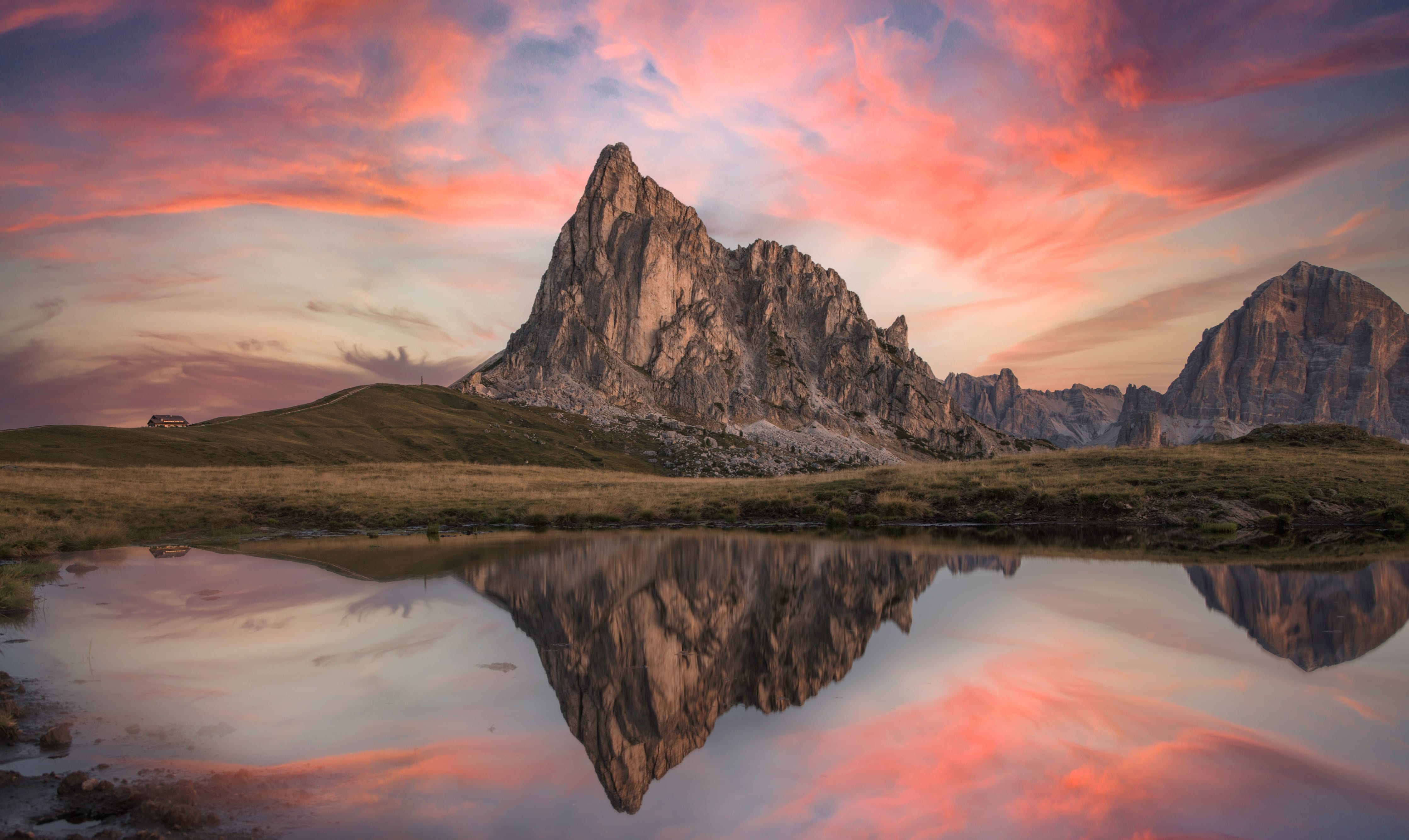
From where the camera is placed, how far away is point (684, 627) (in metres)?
13.9

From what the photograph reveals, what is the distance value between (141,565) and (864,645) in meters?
24.4

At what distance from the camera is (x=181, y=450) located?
3287 inches

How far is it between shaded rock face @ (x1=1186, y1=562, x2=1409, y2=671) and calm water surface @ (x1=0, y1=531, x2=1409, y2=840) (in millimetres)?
100

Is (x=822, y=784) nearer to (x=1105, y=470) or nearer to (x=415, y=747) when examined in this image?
(x=415, y=747)

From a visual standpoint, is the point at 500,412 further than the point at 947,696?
Yes

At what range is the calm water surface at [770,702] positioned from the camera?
6578 mm

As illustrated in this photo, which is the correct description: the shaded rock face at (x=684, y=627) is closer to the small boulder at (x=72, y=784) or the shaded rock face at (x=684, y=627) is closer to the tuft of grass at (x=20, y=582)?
the small boulder at (x=72, y=784)

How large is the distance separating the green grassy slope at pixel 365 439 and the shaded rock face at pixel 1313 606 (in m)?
87.0

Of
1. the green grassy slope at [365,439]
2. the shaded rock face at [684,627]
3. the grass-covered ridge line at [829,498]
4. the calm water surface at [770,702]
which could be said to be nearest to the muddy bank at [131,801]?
the calm water surface at [770,702]

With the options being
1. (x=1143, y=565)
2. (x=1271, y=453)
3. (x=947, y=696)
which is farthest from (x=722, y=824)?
(x=1271, y=453)

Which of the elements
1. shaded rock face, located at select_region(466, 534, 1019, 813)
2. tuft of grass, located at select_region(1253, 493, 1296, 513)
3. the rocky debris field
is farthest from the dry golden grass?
the rocky debris field

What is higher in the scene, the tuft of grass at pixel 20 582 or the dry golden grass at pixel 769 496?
the dry golden grass at pixel 769 496

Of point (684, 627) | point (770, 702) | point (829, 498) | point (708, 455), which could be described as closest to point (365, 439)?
point (708, 455)

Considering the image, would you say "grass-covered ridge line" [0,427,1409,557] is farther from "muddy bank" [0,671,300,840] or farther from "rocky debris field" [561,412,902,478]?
"rocky debris field" [561,412,902,478]
